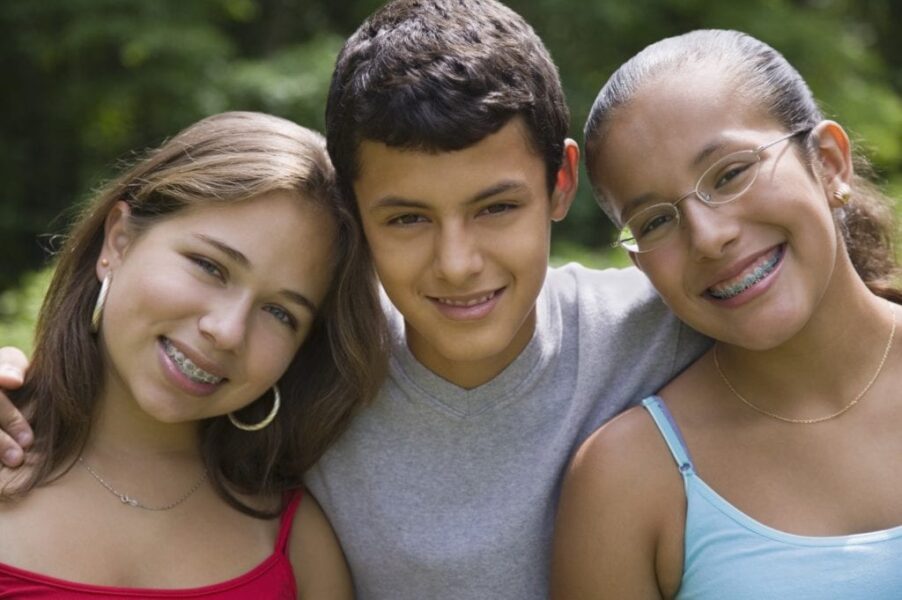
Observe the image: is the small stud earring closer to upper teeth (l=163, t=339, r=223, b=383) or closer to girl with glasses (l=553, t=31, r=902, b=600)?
girl with glasses (l=553, t=31, r=902, b=600)

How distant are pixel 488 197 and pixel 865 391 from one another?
89 centimetres

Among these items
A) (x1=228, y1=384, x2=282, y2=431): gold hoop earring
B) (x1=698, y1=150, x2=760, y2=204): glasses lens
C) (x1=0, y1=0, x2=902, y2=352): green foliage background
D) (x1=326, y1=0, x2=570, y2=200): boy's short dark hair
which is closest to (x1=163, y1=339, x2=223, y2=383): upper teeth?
(x1=228, y1=384, x2=282, y2=431): gold hoop earring

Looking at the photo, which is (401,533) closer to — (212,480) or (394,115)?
(212,480)

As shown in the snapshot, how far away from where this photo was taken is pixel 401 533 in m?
2.48

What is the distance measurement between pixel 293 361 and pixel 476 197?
70cm

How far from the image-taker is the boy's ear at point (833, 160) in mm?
2242

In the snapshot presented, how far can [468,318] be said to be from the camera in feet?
7.58

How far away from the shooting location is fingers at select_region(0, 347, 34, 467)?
7.54ft

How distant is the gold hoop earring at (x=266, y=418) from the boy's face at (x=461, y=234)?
0.39 m

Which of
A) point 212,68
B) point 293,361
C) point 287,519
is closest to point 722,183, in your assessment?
point 293,361

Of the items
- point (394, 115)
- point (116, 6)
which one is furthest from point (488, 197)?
point (116, 6)

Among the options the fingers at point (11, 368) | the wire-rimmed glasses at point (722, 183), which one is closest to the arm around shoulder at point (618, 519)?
the wire-rimmed glasses at point (722, 183)

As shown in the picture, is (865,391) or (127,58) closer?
(865,391)

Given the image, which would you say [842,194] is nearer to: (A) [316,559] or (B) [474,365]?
(B) [474,365]
